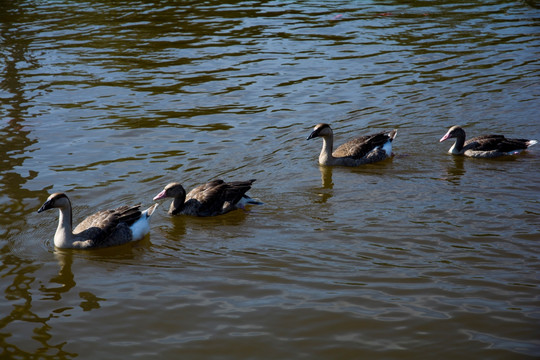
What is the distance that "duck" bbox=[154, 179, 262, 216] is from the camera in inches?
476

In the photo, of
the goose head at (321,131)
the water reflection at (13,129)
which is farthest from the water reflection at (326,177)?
the water reflection at (13,129)

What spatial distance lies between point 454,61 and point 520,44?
3.23 meters

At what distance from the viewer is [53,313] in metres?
8.94

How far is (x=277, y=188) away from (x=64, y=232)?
4.33 m

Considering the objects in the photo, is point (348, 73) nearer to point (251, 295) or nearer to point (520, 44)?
point (520, 44)

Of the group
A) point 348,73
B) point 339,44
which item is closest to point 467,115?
point 348,73

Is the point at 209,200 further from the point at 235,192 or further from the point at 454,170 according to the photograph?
the point at 454,170

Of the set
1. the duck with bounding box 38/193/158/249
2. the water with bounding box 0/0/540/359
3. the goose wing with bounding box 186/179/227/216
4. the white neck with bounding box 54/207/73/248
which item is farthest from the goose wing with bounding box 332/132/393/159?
the white neck with bounding box 54/207/73/248

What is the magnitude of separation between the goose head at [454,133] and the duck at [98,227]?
24.0 ft

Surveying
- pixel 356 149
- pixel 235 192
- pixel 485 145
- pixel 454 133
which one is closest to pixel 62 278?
pixel 235 192

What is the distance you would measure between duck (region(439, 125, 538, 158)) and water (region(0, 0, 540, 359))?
28cm

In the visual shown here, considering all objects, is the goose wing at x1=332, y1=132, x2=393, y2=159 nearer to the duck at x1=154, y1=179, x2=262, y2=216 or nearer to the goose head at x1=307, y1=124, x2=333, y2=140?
the goose head at x1=307, y1=124, x2=333, y2=140

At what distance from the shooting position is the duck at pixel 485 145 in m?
14.3

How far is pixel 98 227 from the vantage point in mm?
10930
